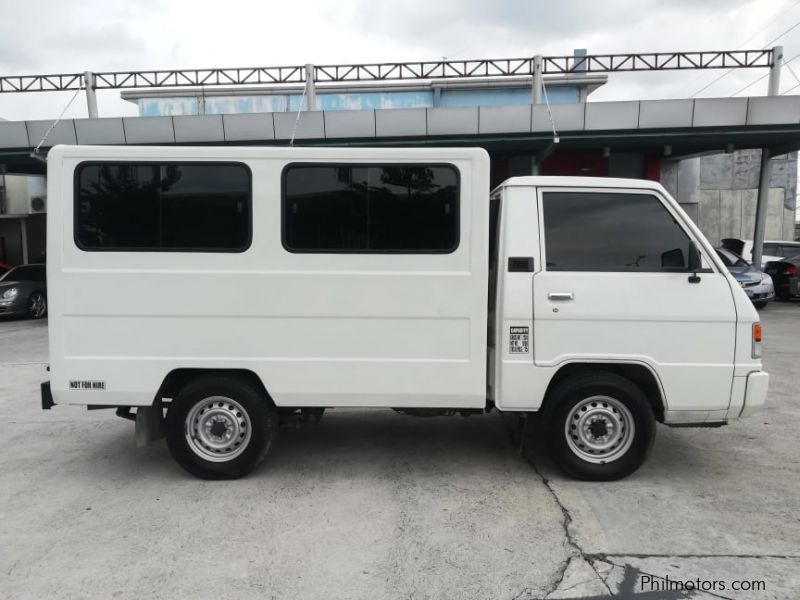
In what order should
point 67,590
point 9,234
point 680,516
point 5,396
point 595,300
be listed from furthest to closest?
point 9,234, point 5,396, point 595,300, point 680,516, point 67,590

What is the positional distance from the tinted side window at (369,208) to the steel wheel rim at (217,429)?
1.28 metres

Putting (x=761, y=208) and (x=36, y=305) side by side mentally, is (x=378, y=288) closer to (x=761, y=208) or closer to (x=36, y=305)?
(x=36, y=305)

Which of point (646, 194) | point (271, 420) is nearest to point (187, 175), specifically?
point (271, 420)

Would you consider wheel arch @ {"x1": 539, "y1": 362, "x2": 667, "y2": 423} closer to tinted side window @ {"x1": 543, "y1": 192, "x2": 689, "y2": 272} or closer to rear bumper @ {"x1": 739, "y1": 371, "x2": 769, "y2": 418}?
rear bumper @ {"x1": 739, "y1": 371, "x2": 769, "y2": 418}

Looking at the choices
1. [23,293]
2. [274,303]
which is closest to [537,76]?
[274,303]

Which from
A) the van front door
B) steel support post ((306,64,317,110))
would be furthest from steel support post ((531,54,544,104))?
the van front door

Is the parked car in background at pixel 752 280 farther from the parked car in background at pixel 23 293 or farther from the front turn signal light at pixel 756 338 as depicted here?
the parked car in background at pixel 23 293

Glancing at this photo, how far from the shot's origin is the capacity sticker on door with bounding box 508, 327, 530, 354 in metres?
3.97

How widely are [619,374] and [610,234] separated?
3.39 feet

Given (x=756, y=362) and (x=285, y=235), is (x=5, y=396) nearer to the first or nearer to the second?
(x=285, y=235)

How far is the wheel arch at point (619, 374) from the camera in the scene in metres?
4.05

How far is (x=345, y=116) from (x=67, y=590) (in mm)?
12026

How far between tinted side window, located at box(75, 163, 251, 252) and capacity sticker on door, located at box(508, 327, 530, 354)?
198cm

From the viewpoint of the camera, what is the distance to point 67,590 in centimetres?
293
